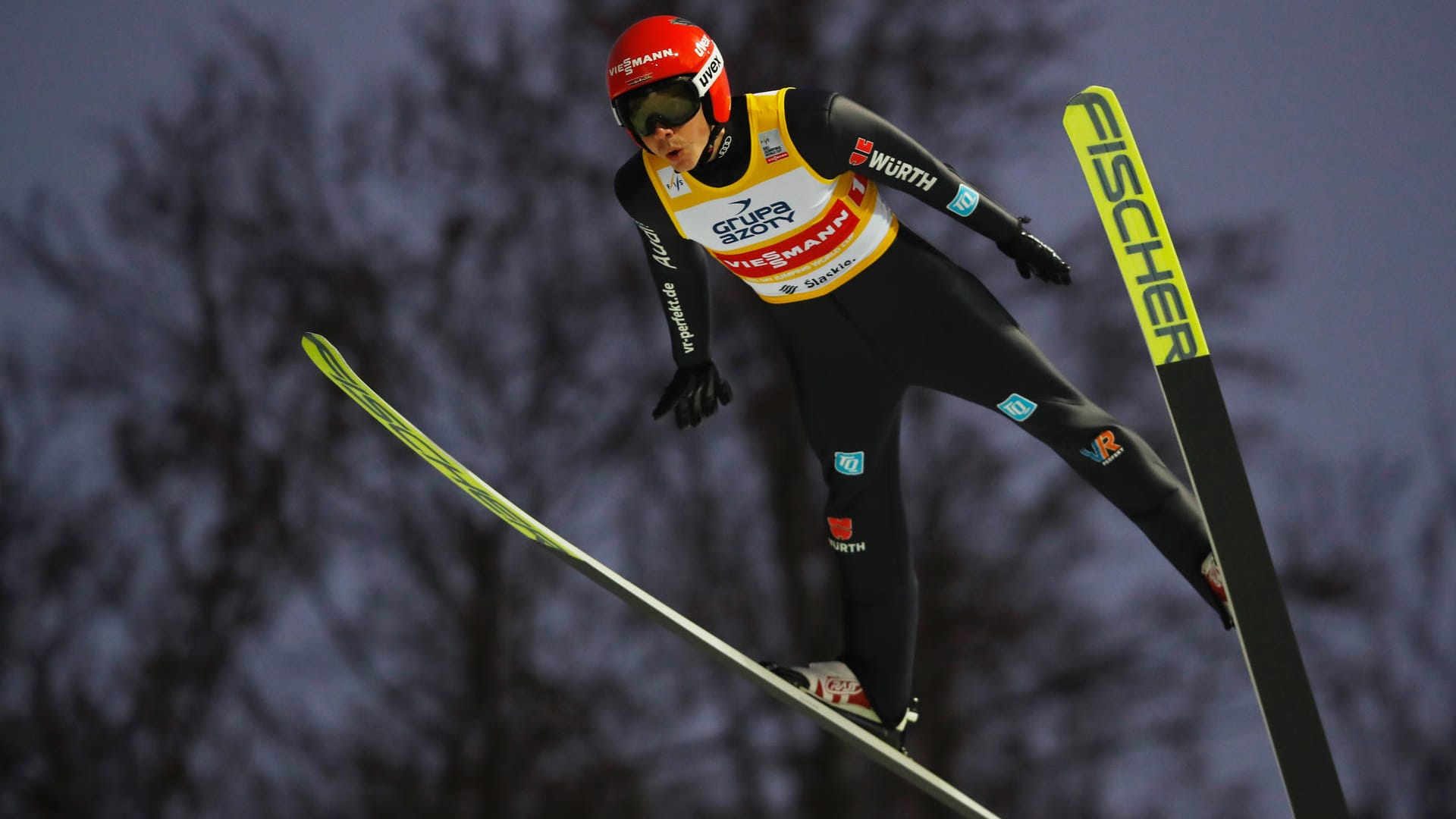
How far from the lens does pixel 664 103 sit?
109 inches

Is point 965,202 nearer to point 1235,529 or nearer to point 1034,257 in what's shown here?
point 1034,257

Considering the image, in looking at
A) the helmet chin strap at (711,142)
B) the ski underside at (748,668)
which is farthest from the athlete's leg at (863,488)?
the helmet chin strap at (711,142)

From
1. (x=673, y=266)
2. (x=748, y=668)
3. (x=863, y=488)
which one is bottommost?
(x=748, y=668)

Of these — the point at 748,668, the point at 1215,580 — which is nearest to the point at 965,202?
the point at 1215,580

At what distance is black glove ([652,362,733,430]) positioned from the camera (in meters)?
3.34

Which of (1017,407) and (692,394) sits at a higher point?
(1017,407)

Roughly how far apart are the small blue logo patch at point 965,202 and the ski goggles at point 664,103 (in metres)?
0.57

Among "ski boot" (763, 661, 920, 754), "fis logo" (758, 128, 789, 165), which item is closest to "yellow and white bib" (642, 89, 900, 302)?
"fis logo" (758, 128, 789, 165)

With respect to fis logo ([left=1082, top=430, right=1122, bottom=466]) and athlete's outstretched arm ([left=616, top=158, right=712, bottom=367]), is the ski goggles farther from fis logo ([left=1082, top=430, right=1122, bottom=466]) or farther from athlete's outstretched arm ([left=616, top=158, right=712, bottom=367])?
fis logo ([left=1082, top=430, right=1122, bottom=466])

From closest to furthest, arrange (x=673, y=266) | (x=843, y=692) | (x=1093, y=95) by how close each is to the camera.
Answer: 1. (x=1093, y=95)
2. (x=673, y=266)
3. (x=843, y=692)

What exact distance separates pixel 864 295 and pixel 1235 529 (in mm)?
889

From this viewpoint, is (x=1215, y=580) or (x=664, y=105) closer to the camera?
(x=664, y=105)

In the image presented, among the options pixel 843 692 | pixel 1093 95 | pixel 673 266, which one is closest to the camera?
pixel 1093 95

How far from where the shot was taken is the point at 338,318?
8.33m
